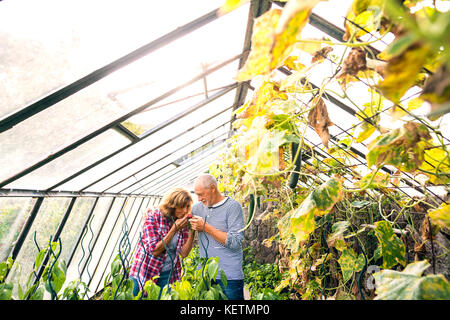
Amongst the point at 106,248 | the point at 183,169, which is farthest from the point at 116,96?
the point at 183,169

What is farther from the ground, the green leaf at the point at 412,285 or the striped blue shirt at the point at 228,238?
the striped blue shirt at the point at 228,238

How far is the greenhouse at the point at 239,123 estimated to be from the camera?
23.1 inches

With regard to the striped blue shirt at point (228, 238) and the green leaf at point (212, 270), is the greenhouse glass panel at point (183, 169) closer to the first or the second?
the striped blue shirt at point (228, 238)

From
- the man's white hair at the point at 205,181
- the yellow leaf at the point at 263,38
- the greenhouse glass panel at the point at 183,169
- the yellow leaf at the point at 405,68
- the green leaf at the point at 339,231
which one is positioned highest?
the greenhouse glass panel at the point at 183,169

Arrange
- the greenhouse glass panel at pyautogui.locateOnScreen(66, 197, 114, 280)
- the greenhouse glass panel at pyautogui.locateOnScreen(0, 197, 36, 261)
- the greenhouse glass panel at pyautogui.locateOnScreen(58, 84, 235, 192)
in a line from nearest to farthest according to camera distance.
→ the greenhouse glass panel at pyautogui.locateOnScreen(0, 197, 36, 261) < the greenhouse glass panel at pyautogui.locateOnScreen(58, 84, 235, 192) < the greenhouse glass panel at pyautogui.locateOnScreen(66, 197, 114, 280)

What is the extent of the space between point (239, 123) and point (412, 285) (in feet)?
2.45

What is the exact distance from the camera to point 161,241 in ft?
5.50

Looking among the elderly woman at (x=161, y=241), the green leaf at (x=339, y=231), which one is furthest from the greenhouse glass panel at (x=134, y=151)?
the green leaf at (x=339, y=231)

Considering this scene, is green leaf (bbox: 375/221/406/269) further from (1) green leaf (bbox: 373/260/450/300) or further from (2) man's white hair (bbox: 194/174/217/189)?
(2) man's white hair (bbox: 194/174/217/189)

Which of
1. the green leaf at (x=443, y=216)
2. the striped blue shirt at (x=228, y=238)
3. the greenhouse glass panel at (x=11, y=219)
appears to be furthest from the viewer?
the greenhouse glass panel at (x=11, y=219)

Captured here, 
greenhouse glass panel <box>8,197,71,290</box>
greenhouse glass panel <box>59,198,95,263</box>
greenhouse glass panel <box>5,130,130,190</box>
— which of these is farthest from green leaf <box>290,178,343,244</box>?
greenhouse glass panel <box>59,198,95,263</box>

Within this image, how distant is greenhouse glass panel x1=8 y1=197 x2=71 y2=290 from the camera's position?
2.36 meters

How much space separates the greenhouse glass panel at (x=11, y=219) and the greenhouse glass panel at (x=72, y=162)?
6.6 inches

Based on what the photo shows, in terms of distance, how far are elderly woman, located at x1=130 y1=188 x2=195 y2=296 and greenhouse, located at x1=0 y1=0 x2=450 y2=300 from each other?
0.05ft
